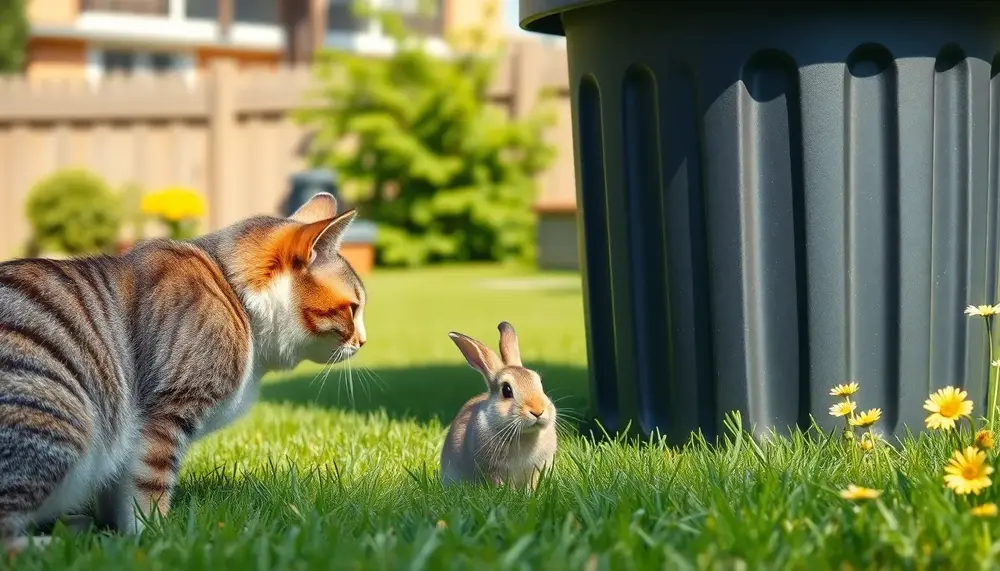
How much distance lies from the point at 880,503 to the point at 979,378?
131cm

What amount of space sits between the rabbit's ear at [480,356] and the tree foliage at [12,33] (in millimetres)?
20139

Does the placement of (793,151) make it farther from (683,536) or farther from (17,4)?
(17,4)

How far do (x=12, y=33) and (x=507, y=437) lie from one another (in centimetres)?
2062

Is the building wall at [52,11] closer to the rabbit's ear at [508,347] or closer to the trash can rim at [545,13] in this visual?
the trash can rim at [545,13]

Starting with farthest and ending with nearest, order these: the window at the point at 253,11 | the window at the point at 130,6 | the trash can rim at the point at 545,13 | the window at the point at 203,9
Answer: the window at the point at 253,11
the window at the point at 203,9
the window at the point at 130,6
the trash can rim at the point at 545,13

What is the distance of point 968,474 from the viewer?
204 centimetres

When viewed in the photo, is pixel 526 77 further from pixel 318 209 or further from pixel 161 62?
pixel 161 62

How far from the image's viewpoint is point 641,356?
320 centimetres

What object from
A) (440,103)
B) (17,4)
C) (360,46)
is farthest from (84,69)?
(440,103)

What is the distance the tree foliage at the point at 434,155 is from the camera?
11727 millimetres

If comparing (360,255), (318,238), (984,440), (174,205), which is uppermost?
(318,238)

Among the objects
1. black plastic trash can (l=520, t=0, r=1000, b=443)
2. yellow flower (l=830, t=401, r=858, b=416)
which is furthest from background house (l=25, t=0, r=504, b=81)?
yellow flower (l=830, t=401, r=858, b=416)

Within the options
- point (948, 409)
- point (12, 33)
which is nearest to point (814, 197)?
point (948, 409)

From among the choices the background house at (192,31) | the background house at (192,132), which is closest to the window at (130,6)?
the background house at (192,31)
